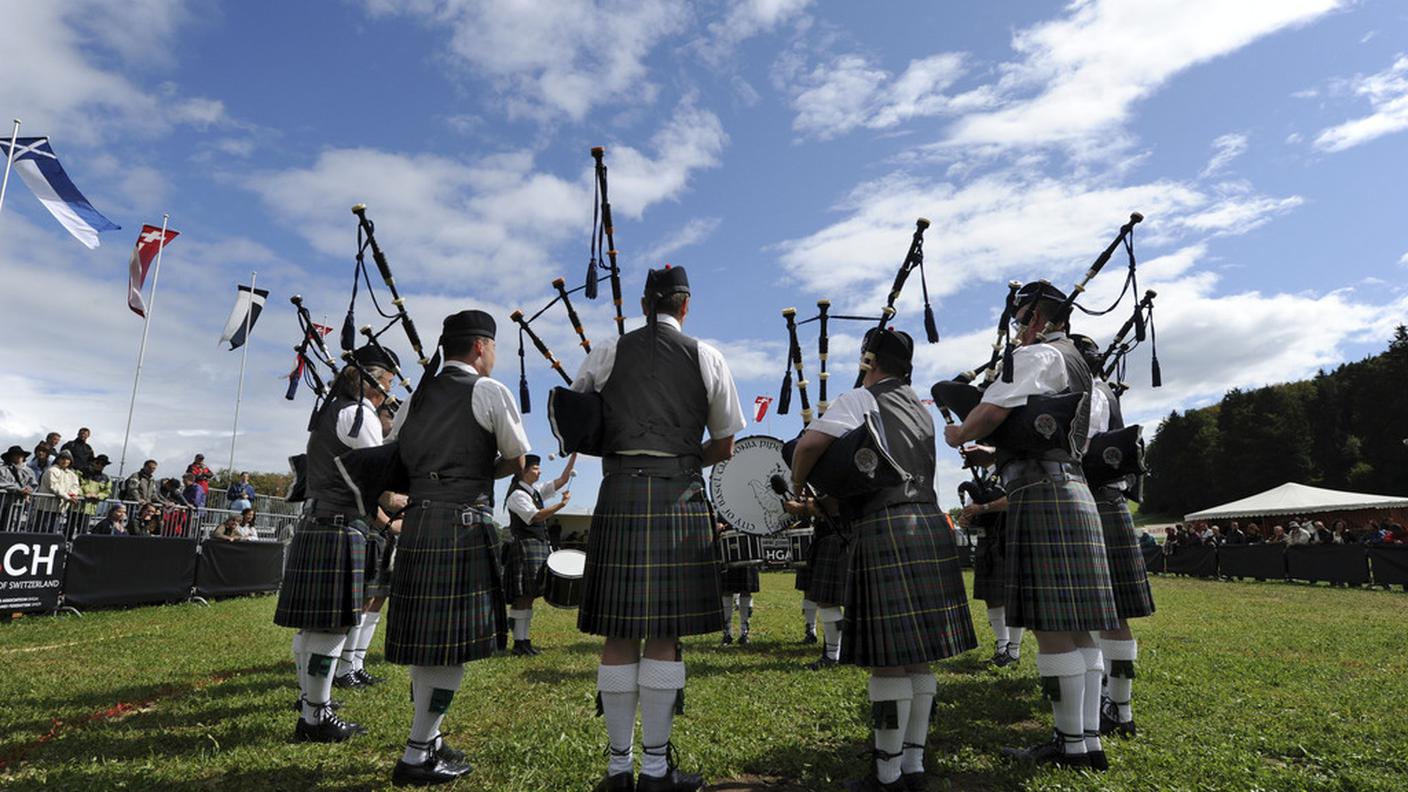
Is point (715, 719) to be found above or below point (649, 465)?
below

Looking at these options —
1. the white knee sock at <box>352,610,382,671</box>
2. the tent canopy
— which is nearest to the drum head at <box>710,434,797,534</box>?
the white knee sock at <box>352,610,382,671</box>

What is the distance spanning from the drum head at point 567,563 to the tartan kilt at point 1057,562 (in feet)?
8.71

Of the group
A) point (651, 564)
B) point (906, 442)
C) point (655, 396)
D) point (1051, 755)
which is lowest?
point (1051, 755)

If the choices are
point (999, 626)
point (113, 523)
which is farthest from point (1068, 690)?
point (113, 523)

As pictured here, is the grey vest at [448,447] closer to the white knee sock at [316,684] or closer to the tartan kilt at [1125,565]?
the white knee sock at [316,684]

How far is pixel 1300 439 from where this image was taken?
142ft

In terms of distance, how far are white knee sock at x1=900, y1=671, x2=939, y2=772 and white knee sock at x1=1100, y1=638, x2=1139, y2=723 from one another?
118 centimetres

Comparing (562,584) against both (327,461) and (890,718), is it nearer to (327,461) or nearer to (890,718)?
(327,461)

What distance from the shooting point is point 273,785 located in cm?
271

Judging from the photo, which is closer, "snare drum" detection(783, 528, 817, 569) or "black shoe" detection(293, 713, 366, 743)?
"black shoe" detection(293, 713, 366, 743)

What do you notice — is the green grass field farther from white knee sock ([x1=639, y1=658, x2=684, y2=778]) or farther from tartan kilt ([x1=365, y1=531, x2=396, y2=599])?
tartan kilt ([x1=365, y1=531, x2=396, y2=599])

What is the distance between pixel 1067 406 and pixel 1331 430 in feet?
175

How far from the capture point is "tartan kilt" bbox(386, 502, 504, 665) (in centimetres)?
275

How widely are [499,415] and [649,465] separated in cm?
69
